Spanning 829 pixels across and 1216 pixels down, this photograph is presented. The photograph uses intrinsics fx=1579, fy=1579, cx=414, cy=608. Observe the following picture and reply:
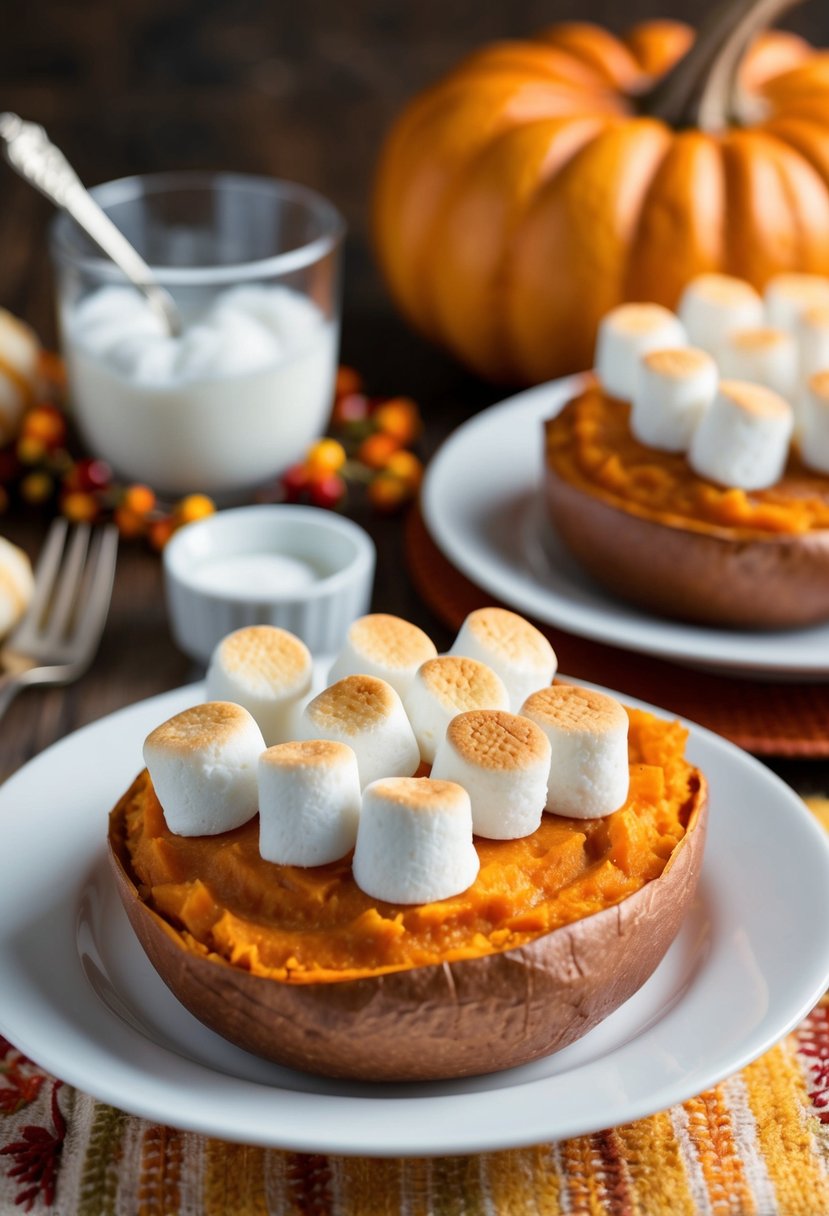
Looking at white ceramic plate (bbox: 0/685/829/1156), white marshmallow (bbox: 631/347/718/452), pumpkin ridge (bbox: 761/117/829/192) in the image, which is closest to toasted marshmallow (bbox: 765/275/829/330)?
white marshmallow (bbox: 631/347/718/452)

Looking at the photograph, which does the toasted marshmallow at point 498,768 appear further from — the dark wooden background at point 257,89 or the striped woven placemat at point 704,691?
the dark wooden background at point 257,89

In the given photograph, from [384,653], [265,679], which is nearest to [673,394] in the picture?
[384,653]

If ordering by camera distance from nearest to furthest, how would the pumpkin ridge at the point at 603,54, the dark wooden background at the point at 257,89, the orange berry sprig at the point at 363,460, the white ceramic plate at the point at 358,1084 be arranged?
the white ceramic plate at the point at 358,1084 → the orange berry sprig at the point at 363,460 → the pumpkin ridge at the point at 603,54 → the dark wooden background at the point at 257,89

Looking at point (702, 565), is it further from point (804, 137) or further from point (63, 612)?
point (804, 137)

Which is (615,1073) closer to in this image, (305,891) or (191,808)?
(305,891)

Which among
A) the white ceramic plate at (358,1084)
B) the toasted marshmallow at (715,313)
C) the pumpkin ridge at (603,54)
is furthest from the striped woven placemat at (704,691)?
the pumpkin ridge at (603,54)
